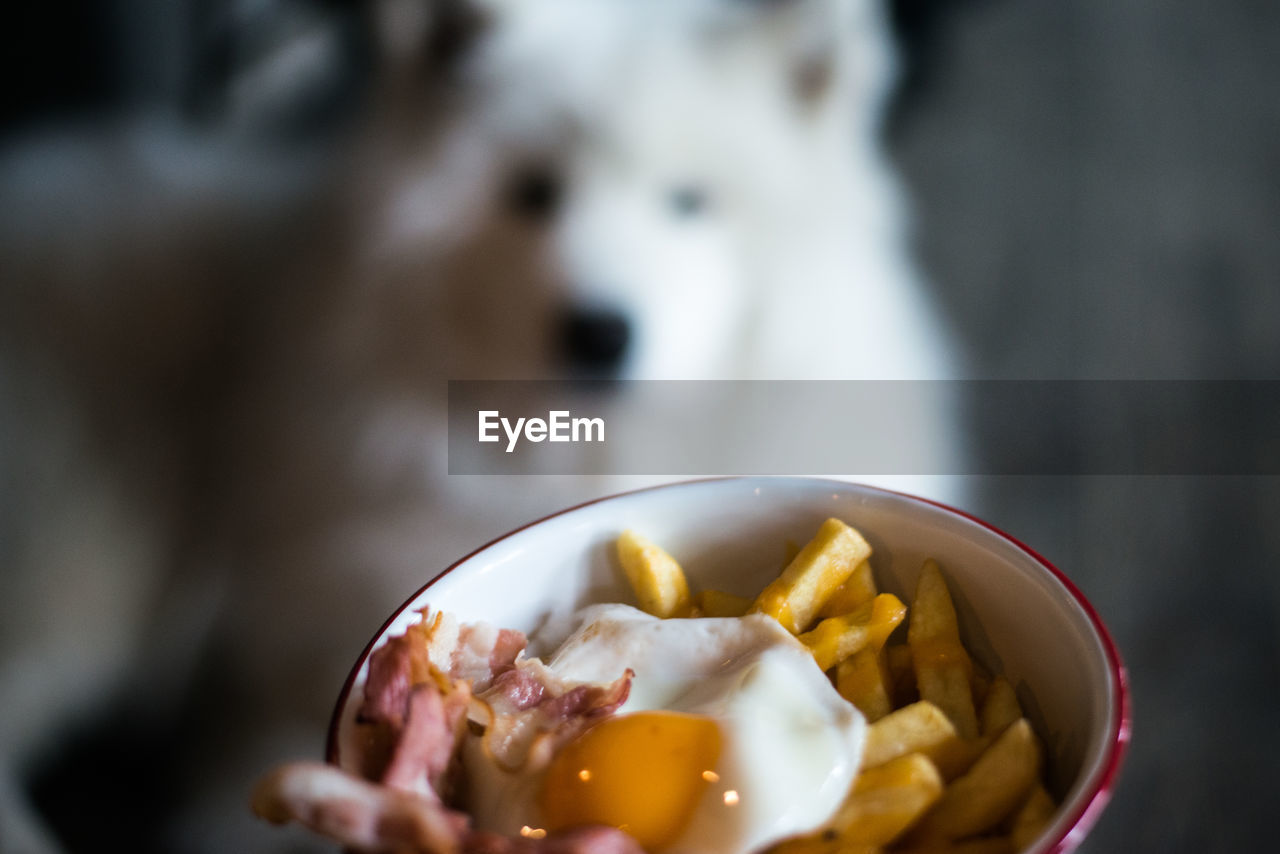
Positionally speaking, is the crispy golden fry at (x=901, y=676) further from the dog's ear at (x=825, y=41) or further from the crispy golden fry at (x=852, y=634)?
the dog's ear at (x=825, y=41)

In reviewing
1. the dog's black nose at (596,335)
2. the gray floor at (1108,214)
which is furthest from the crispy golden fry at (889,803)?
the gray floor at (1108,214)

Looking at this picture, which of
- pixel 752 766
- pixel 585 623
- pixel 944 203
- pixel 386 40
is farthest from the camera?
pixel 944 203

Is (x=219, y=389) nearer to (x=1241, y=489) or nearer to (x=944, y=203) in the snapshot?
(x=944, y=203)

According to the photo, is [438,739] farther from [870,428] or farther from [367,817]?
[870,428]

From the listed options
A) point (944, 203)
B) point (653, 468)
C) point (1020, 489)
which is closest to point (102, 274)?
point (653, 468)

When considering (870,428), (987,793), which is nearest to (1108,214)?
(870,428)

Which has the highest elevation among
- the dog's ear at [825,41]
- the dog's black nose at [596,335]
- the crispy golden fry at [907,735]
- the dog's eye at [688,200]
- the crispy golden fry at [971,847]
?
the dog's ear at [825,41]

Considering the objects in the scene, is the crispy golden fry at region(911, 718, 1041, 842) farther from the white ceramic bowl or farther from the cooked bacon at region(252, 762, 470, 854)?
the cooked bacon at region(252, 762, 470, 854)
